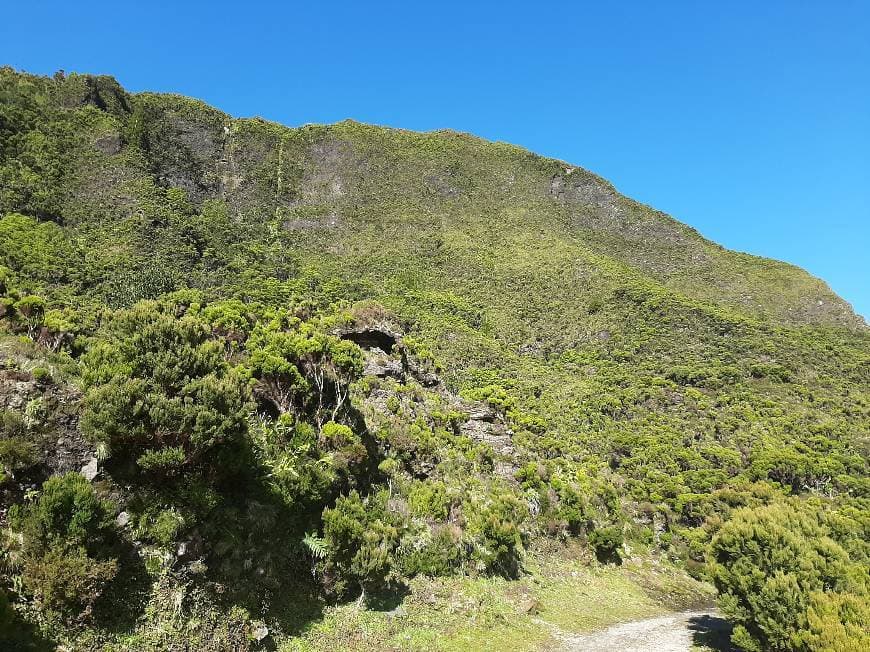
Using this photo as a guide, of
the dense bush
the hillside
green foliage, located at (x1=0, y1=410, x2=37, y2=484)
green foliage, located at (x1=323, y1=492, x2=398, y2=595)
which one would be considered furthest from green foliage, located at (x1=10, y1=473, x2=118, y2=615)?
the dense bush

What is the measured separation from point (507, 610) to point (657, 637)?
5.82 m

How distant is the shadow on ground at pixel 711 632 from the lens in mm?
14750

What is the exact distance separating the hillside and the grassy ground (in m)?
0.77

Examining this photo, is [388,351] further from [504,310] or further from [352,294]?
[504,310]

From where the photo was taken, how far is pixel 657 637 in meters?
15.6

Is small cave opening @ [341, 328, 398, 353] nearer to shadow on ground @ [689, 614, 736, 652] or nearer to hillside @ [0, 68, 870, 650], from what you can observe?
hillside @ [0, 68, 870, 650]

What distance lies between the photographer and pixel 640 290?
171ft

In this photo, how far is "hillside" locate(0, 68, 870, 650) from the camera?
388 inches

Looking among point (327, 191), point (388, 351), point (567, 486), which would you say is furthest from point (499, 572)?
point (327, 191)

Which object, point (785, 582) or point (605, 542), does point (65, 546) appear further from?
point (605, 542)

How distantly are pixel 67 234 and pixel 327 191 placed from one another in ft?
124

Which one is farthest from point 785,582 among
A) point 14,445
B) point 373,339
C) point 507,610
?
point 373,339

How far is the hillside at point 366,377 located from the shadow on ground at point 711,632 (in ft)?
6.77

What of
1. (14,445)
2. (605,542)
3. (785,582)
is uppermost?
(14,445)
